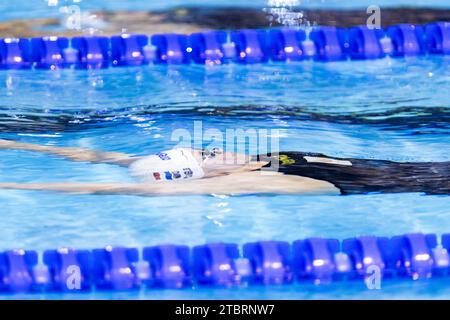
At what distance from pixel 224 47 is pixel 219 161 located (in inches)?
68.7

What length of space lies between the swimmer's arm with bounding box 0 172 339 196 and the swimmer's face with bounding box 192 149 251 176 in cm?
6

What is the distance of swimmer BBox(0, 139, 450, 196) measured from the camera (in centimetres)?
504

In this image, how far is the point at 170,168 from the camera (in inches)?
198

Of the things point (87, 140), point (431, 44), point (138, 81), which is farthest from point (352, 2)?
point (87, 140)

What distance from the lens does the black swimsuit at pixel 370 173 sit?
5062mm

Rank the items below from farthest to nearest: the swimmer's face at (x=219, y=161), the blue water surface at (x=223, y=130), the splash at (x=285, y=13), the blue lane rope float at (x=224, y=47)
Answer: the splash at (x=285, y=13), the blue lane rope float at (x=224, y=47), the swimmer's face at (x=219, y=161), the blue water surface at (x=223, y=130)

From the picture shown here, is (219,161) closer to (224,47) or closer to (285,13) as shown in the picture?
(224,47)

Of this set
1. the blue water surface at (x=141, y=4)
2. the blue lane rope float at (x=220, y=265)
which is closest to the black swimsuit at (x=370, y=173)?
the blue lane rope float at (x=220, y=265)

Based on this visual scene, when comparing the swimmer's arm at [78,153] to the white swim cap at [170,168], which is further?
the swimmer's arm at [78,153]

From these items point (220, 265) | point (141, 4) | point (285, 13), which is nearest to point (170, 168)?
point (220, 265)

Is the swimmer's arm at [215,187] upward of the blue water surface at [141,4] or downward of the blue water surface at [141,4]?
downward

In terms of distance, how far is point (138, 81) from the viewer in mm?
6555

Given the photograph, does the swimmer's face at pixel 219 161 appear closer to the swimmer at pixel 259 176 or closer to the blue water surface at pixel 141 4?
the swimmer at pixel 259 176

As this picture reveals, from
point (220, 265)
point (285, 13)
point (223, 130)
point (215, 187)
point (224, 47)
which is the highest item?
point (285, 13)
